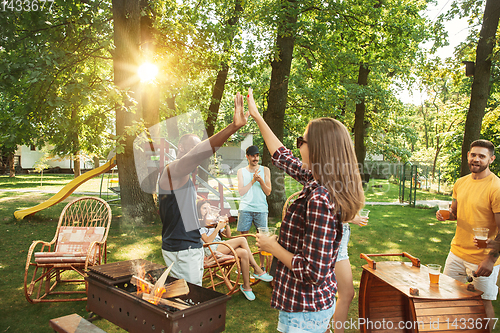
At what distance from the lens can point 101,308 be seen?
9.02ft

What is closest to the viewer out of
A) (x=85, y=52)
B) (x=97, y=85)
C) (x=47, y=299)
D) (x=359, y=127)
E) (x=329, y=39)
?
(x=47, y=299)

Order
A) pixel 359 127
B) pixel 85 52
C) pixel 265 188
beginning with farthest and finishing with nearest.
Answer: pixel 359 127 → pixel 85 52 → pixel 265 188

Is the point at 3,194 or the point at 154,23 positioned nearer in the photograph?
the point at 154,23

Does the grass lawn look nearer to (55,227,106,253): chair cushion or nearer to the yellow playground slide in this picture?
the yellow playground slide

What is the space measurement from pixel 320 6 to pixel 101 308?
10.0m

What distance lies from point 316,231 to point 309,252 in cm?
11

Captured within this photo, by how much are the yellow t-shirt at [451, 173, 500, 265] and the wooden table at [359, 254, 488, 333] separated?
460mm

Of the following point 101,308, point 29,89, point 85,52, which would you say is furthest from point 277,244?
point 85,52

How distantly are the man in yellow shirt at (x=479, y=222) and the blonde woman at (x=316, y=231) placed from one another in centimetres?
228

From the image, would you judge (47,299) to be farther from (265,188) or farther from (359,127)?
(359,127)

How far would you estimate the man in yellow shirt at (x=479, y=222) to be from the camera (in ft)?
10.5

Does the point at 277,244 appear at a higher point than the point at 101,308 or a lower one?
higher

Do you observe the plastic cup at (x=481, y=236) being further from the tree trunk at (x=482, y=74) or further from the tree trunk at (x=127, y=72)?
the tree trunk at (x=127, y=72)

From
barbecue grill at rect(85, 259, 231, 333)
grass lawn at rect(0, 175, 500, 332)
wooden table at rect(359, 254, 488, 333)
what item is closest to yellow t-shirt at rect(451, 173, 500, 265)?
wooden table at rect(359, 254, 488, 333)
